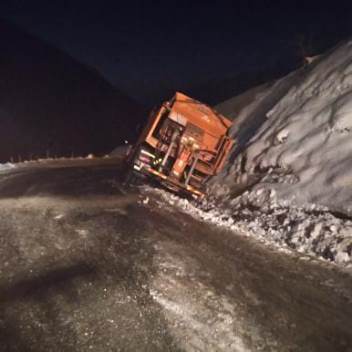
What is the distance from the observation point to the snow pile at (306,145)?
31.0ft

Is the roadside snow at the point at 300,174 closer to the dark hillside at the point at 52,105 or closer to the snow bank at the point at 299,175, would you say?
the snow bank at the point at 299,175

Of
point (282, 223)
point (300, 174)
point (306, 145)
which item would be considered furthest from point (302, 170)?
point (282, 223)

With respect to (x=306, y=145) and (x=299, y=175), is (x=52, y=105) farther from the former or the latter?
(x=299, y=175)

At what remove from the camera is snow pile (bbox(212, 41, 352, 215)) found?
9453 mm

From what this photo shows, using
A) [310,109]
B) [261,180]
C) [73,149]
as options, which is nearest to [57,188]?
[261,180]

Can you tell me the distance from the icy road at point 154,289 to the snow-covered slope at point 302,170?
827mm

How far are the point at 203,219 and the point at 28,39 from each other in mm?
90818

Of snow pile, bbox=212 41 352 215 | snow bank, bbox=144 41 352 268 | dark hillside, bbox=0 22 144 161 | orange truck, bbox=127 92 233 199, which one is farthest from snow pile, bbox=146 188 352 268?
dark hillside, bbox=0 22 144 161

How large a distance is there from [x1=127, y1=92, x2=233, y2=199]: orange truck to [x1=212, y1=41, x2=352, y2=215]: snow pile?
0.64 metres

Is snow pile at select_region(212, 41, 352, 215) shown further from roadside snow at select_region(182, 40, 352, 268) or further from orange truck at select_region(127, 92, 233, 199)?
orange truck at select_region(127, 92, 233, 199)

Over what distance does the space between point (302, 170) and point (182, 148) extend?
3774 millimetres

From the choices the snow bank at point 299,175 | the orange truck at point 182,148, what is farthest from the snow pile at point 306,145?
the orange truck at point 182,148

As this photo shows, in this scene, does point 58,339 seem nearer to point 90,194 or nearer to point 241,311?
point 241,311

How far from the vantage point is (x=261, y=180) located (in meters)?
11.4
